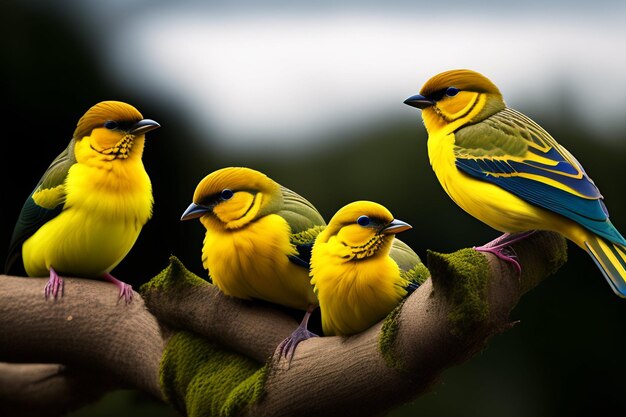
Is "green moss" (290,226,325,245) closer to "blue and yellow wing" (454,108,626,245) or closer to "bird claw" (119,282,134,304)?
"blue and yellow wing" (454,108,626,245)

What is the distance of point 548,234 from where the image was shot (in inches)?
118

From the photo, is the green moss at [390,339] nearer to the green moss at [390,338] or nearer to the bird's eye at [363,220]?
the green moss at [390,338]

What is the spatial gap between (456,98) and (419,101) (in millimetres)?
113

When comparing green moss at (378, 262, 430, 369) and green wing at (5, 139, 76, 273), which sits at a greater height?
green wing at (5, 139, 76, 273)

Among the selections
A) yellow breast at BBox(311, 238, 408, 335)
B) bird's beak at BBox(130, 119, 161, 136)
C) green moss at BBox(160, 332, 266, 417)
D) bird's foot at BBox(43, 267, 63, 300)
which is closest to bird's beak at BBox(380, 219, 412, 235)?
yellow breast at BBox(311, 238, 408, 335)

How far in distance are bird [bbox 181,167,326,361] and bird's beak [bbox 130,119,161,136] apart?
0.27 m

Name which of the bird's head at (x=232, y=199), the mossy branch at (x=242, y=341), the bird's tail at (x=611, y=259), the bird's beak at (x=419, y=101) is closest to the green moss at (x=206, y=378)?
the mossy branch at (x=242, y=341)

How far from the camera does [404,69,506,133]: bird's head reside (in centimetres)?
297

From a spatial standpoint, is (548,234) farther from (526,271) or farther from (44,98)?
(44,98)

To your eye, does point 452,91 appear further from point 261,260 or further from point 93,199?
point 93,199

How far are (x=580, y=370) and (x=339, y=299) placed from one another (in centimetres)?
408

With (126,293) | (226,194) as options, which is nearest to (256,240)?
(226,194)

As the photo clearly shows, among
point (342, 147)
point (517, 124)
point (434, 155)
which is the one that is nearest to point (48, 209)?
point (434, 155)

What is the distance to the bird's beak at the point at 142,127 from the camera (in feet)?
10.6
